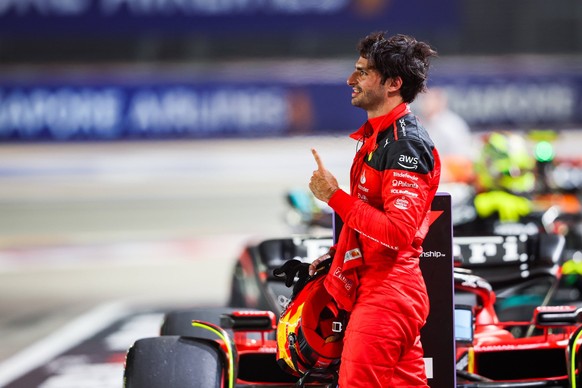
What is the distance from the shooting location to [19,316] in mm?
9898

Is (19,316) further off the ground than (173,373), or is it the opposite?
(173,373)

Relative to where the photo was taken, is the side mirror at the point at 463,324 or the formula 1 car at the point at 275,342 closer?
the formula 1 car at the point at 275,342

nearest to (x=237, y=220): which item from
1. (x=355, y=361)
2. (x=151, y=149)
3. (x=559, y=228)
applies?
(x=151, y=149)

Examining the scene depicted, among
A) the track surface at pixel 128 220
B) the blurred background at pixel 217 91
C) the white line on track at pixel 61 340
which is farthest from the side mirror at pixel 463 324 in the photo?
the blurred background at pixel 217 91

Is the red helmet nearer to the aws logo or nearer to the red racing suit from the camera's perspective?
the red racing suit

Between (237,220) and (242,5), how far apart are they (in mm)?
8088

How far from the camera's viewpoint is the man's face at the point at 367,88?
4.10 m

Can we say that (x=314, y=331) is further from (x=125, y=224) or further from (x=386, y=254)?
(x=125, y=224)

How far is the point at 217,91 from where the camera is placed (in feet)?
71.1

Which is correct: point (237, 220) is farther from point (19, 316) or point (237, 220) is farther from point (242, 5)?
point (242, 5)

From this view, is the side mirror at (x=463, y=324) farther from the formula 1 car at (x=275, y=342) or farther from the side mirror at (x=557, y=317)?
the side mirror at (x=557, y=317)

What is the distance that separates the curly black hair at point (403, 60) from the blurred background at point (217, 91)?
12278 millimetres

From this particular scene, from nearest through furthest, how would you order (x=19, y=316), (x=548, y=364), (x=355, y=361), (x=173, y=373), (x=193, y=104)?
(x=355, y=361) < (x=173, y=373) < (x=548, y=364) < (x=19, y=316) < (x=193, y=104)

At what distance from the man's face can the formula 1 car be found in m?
1.06
